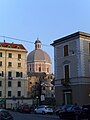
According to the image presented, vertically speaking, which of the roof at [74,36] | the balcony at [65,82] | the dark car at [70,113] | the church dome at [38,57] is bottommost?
the dark car at [70,113]

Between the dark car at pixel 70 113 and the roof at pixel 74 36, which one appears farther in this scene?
the roof at pixel 74 36

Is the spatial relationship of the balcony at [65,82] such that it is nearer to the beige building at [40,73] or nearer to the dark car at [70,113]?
the dark car at [70,113]

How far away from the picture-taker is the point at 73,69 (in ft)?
178

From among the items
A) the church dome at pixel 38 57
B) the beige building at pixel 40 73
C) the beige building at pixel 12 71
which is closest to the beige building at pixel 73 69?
the beige building at pixel 12 71

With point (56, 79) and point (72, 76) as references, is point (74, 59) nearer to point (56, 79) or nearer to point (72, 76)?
point (72, 76)

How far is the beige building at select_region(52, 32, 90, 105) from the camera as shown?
172ft

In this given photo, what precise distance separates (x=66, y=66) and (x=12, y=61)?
136 ft

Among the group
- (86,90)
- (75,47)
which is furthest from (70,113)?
(75,47)

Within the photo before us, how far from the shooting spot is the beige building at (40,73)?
383 ft

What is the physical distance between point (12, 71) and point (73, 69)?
43.0m

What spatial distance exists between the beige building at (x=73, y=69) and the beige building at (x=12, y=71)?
34974mm

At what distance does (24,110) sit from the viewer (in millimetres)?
58031

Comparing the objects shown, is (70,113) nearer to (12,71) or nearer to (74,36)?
(74,36)

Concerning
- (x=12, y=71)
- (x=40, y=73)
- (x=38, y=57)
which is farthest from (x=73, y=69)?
(x=38, y=57)
